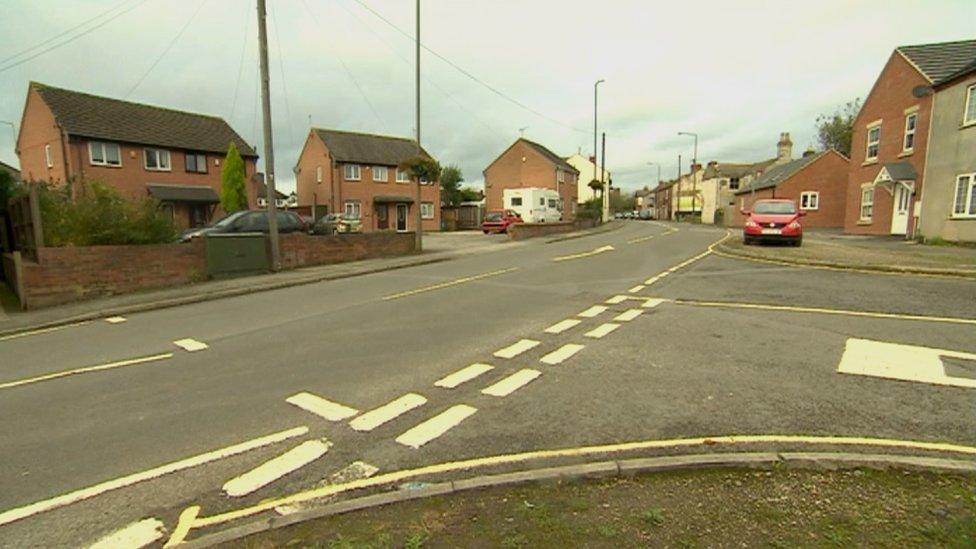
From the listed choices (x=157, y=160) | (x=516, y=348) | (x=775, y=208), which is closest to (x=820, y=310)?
(x=516, y=348)

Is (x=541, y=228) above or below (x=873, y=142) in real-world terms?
below

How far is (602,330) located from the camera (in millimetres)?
7371

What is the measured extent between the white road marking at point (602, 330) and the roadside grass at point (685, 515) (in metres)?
3.79

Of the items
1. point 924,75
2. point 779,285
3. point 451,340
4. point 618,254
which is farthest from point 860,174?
point 451,340

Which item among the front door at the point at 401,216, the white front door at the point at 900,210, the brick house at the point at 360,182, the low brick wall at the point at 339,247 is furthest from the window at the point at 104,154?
the white front door at the point at 900,210

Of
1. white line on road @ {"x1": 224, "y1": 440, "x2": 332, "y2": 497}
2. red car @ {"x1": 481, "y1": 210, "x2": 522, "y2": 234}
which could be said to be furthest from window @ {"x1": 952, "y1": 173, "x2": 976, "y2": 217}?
white line on road @ {"x1": 224, "y1": 440, "x2": 332, "y2": 497}

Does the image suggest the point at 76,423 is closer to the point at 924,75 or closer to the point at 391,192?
the point at 924,75

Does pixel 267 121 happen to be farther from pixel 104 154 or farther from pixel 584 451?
pixel 104 154

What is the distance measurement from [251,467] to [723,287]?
405 inches

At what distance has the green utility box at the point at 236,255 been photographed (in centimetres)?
1408

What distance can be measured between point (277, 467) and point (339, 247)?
14994 millimetres

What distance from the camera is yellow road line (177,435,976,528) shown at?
321cm

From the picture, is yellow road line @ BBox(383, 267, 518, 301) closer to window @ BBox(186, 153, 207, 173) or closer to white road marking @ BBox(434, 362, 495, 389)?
white road marking @ BBox(434, 362, 495, 389)

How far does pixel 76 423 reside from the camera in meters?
4.52
